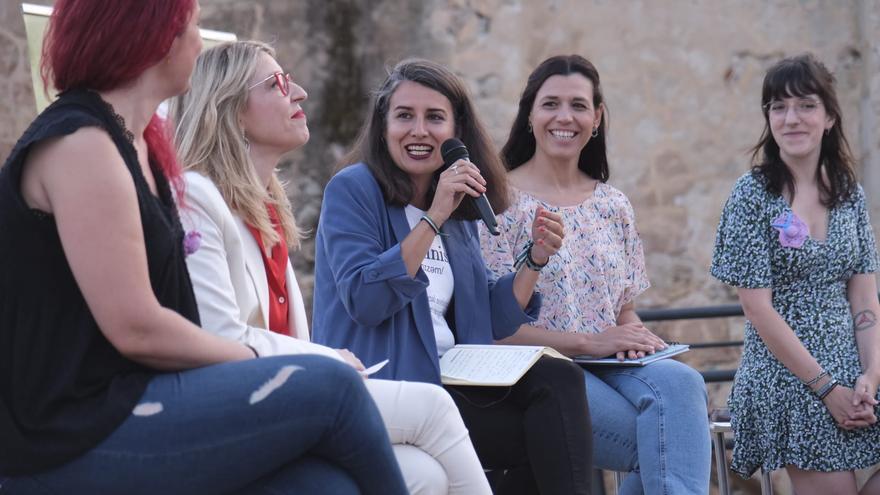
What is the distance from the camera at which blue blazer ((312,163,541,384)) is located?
3.05 m

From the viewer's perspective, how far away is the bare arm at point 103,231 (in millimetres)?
1888

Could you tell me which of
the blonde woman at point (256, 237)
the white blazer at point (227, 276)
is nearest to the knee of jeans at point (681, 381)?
the blonde woman at point (256, 237)

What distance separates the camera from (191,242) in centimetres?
237

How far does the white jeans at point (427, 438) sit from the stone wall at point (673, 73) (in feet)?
13.0

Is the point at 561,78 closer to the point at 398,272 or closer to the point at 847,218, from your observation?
the point at 847,218

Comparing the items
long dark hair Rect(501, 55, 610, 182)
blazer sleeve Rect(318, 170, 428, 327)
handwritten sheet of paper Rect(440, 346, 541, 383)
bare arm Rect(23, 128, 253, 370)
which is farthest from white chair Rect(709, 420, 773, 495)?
bare arm Rect(23, 128, 253, 370)

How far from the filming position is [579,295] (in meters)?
3.80

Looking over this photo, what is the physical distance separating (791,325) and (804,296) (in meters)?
0.10

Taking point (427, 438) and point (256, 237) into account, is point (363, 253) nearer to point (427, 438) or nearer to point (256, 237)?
point (256, 237)

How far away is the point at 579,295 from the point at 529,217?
286 millimetres

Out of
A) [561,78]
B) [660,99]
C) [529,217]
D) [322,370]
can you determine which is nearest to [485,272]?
[529,217]

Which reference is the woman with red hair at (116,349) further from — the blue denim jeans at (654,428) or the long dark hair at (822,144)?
the long dark hair at (822,144)

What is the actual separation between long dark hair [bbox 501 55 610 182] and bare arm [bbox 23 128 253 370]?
2277 millimetres

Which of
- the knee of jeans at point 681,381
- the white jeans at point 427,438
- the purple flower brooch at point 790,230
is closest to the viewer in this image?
the white jeans at point 427,438
